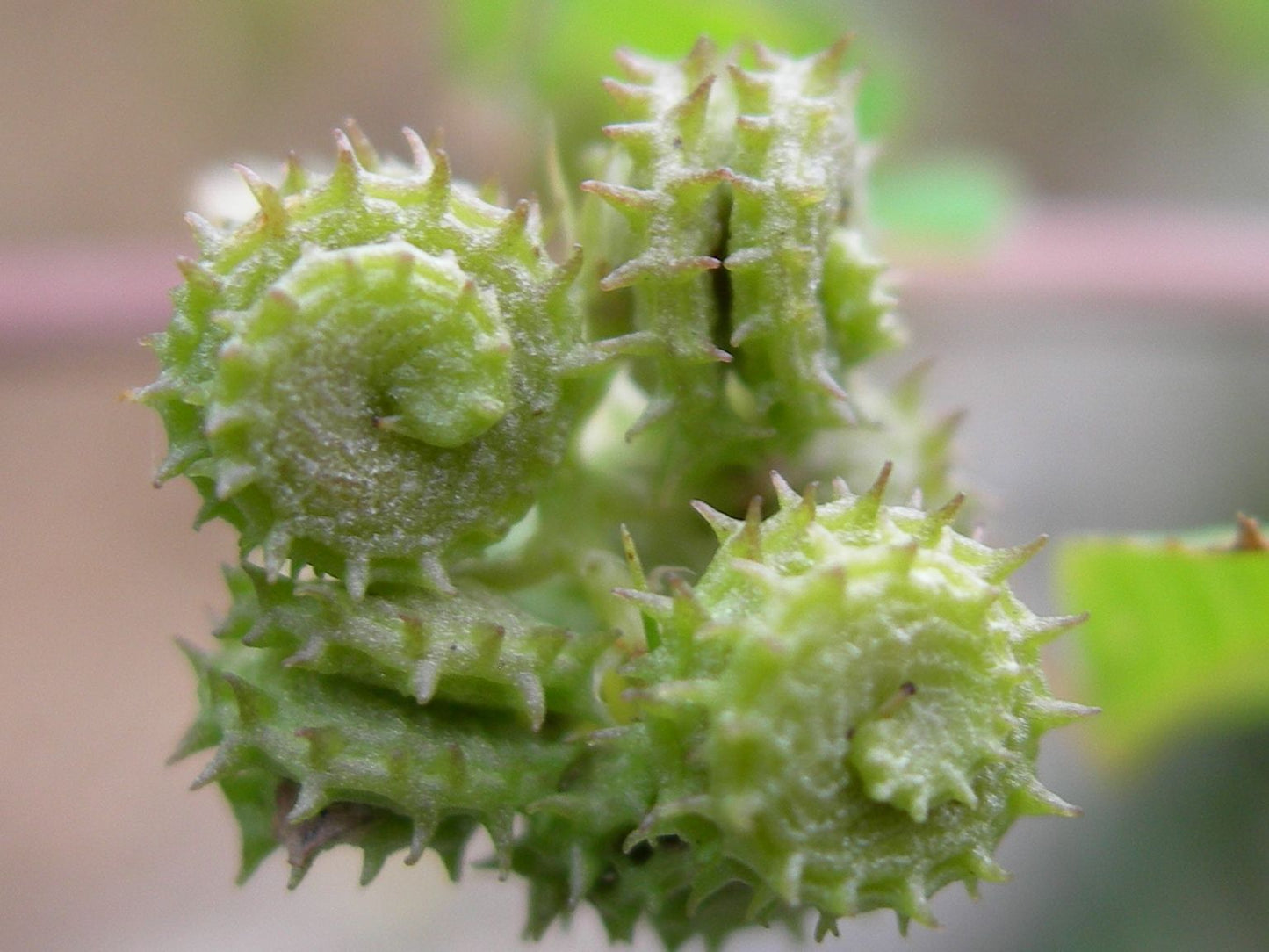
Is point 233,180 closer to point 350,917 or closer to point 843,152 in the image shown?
point 843,152

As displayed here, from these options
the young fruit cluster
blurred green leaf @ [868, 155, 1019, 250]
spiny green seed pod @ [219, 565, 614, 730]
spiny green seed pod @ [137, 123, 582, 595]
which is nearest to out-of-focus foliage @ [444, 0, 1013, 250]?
blurred green leaf @ [868, 155, 1019, 250]

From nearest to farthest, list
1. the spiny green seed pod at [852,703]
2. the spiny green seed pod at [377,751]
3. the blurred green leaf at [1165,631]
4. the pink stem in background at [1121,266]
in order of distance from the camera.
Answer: the spiny green seed pod at [852,703] < the spiny green seed pod at [377,751] < the blurred green leaf at [1165,631] < the pink stem in background at [1121,266]

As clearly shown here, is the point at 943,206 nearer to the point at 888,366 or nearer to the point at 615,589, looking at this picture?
the point at 888,366

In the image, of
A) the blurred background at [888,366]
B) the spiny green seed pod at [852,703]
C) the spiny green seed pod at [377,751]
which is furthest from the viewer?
the blurred background at [888,366]

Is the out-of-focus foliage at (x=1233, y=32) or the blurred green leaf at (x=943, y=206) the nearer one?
the blurred green leaf at (x=943, y=206)

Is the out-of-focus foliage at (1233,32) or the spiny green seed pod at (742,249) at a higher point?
the out-of-focus foliage at (1233,32)

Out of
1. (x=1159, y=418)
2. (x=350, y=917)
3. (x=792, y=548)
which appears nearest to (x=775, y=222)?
(x=792, y=548)

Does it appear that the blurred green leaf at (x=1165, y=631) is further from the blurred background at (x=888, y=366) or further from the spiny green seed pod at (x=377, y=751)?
the spiny green seed pod at (x=377, y=751)

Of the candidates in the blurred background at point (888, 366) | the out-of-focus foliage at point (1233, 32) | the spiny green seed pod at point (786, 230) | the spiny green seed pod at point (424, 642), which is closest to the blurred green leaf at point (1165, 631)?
the blurred background at point (888, 366)
